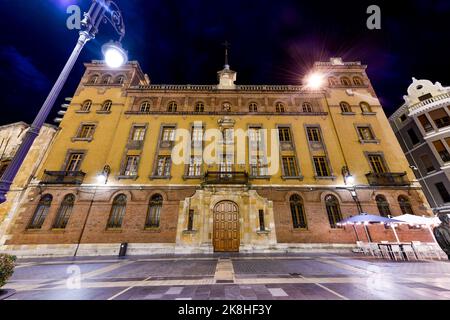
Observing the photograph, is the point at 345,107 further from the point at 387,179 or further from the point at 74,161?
the point at 74,161

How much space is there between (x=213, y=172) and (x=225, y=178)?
1106 mm

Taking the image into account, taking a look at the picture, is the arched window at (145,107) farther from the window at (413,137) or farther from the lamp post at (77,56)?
the window at (413,137)

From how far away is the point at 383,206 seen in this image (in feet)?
44.4

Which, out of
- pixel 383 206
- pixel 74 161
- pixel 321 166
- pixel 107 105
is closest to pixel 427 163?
pixel 383 206

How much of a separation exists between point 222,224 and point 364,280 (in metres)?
9.10

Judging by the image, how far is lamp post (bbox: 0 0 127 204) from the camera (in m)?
4.16

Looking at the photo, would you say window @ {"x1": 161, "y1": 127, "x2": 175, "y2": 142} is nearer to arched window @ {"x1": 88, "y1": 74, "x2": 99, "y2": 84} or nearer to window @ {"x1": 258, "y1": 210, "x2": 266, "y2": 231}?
window @ {"x1": 258, "y1": 210, "x2": 266, "y2": 231}

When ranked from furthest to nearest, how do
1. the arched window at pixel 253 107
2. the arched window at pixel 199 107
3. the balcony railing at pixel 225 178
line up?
the arched window at pixel 253 107 < the arched window at pixel 199 107 < the balcony railing at pixel 225 178

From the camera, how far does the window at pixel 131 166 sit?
14.6 m

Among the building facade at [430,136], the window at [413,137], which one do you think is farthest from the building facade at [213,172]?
the window at [413,137]

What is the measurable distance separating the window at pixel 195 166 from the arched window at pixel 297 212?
26.3 ft

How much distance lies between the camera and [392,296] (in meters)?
3.96

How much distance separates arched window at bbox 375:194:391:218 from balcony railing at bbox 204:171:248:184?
419 inches

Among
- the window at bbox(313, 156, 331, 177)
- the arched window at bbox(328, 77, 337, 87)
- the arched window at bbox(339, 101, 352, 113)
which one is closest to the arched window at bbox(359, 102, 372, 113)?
the arched window at bbox(339, 101, 352, 113)
